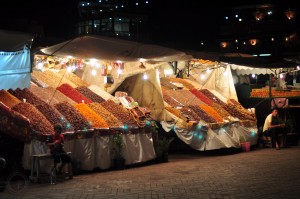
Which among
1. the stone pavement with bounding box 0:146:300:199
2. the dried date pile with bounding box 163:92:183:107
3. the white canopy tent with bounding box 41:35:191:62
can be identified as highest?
the white canopy tent with bounding box 41:35:191:62

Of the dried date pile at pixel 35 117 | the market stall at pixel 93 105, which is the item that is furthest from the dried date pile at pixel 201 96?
the dried date pile at pixel 35 117

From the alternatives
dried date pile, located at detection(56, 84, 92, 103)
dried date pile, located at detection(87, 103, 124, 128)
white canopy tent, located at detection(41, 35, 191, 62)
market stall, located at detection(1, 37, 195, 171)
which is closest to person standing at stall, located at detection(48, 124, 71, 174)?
market stall, located at detection(1, 37, 195, 171)

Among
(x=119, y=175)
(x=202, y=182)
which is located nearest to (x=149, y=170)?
(x=119, y=175)

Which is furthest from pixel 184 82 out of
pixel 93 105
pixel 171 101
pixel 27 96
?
pixel 27 96

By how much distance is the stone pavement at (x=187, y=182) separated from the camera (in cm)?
692

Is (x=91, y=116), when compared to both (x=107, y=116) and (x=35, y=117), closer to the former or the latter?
(x=107, y=116)

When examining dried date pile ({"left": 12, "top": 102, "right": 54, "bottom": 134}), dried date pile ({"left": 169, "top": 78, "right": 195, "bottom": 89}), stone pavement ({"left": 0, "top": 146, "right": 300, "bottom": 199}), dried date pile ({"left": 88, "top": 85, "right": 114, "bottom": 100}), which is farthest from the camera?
dried date pile ({"left": 169, "top": 78, "right": 195, "bottom": 89})

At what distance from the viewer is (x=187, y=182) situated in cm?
805

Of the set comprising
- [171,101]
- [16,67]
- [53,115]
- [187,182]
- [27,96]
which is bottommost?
[187,182]

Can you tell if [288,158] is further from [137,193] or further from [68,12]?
[68,12]

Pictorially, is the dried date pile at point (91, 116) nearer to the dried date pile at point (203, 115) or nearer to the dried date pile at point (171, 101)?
the dried date pile at point (171, 101)

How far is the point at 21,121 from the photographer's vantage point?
816 cm

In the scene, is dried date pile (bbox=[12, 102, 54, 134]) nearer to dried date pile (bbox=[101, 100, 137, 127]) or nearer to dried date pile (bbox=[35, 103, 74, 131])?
dried date pile (bbox=[35, 103, 74, 131])

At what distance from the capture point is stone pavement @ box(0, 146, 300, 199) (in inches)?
272
